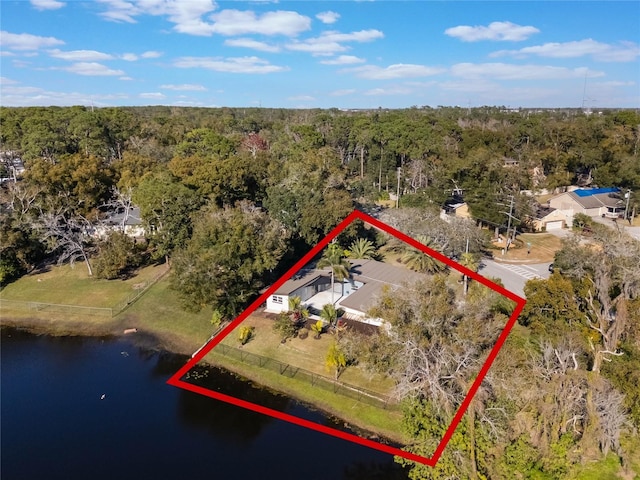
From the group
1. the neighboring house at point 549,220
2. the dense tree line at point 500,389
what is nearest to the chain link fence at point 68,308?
the dense tree line at point 500,389

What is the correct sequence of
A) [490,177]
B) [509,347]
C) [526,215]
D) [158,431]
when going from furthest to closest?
[490,177] < [526,215] < [158,431] < [509,347]

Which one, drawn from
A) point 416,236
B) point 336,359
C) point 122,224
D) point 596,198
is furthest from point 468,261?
point 596,198

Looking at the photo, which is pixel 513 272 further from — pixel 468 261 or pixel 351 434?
pixel 351 434

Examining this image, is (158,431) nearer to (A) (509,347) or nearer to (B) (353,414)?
(B) (353,414)

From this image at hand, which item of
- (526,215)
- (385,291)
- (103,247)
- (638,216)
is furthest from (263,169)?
(638,216)

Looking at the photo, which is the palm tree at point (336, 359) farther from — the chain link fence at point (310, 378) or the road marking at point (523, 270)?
the road marking at point (523, 270)

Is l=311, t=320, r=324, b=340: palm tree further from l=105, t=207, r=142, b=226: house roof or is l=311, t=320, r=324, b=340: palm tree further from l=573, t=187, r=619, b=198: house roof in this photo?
l=573, t=187, r=619, b=198: house roof

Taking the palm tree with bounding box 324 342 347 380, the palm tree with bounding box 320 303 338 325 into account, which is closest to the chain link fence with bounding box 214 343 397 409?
the palm tree with bounding box 324 342 347 380
